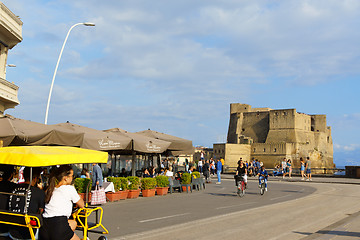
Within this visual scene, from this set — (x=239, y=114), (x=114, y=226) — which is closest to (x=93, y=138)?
(x=114, y=226)

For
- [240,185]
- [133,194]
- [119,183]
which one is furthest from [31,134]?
[240,185]

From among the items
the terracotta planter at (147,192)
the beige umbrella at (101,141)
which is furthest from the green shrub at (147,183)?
the beige umbrella at (101,141)

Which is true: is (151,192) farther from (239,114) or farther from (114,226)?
(239,114)

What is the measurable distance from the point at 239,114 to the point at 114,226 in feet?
301

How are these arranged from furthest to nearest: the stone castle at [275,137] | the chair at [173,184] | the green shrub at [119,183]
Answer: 1. the stone castle at [275,137]
2. the chair at [173,184]
3. the green shrub at [119,183]

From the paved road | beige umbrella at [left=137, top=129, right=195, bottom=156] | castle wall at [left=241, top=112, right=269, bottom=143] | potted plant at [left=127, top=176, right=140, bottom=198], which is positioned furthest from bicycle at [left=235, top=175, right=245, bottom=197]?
castle wall at [left=241, top=112, right=269, bottom=143]

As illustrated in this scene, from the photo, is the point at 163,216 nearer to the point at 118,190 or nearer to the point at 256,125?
the point at 118,190

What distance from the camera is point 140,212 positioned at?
41.0 ft

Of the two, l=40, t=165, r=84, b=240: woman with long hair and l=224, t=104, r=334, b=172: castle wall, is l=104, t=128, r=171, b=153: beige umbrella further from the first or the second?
l=224, t=104, r=334, b=172: castle wall

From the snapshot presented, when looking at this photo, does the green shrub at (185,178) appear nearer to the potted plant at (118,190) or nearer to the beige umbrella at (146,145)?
the beige umbrella at (146,145)

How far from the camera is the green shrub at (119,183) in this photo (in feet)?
52.2

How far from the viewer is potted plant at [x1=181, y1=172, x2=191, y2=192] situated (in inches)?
808

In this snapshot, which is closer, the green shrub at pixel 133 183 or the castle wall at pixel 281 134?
the green shrub at pixel 133 183

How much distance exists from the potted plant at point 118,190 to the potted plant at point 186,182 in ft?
15.6
